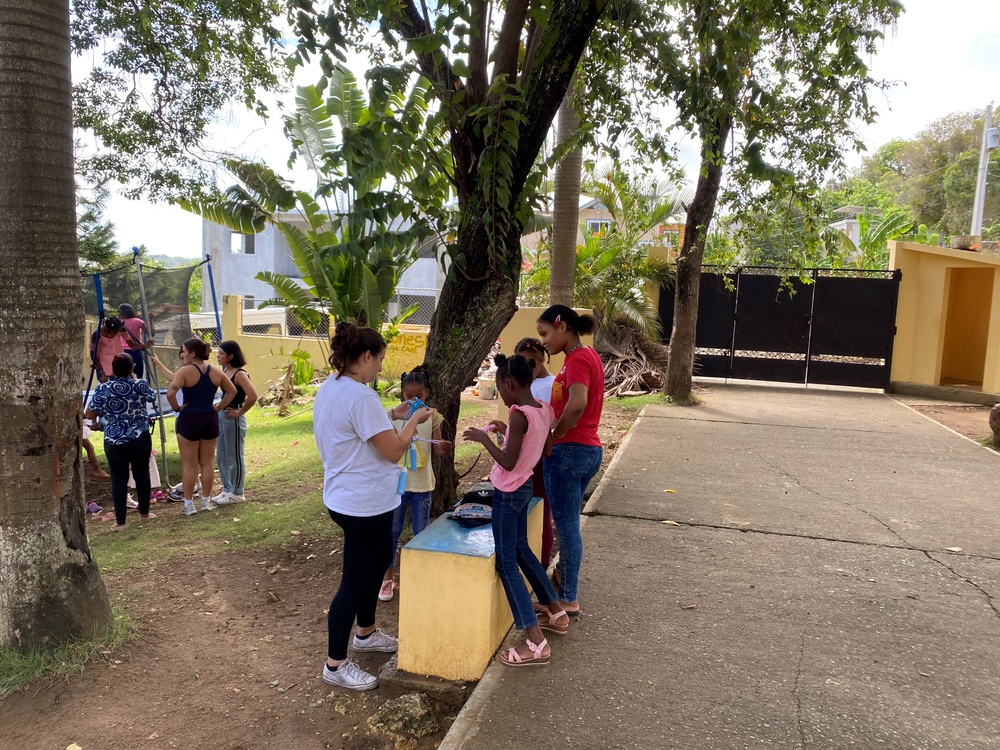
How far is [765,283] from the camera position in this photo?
14367 millimetres

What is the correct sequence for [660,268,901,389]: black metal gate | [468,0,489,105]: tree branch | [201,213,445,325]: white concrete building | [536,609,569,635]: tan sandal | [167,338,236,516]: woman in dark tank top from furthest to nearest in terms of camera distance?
1. [201,213,445,325]: white concrete building
2. [660,268,901,389]: black metal gate
3. [167,338,236,516]: woman in dark tank top
4. [468,0,489,105]: tree branch
5. [536,609,569,635]: tan sandal

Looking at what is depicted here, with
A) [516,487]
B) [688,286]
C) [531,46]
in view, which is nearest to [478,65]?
[531,46]

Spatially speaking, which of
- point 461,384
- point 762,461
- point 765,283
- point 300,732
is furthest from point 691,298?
point 300,732

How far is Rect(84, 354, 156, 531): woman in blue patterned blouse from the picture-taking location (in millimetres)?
6238

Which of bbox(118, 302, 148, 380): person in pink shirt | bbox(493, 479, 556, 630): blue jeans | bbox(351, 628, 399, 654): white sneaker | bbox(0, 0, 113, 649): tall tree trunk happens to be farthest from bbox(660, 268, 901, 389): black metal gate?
bbox(0, 0, 113, 649): tall tree trunk

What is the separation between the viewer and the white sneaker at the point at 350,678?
144 inches

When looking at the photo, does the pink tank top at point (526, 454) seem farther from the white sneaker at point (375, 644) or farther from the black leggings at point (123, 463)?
the black leggings at point (123, 463)

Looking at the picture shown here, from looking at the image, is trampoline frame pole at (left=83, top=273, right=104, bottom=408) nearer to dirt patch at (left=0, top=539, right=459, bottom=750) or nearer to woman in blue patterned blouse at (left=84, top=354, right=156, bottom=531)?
woman in blue patterned blouse at (left=84, top=354, right=156, bottom=531)

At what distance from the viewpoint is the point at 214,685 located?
3.89 m

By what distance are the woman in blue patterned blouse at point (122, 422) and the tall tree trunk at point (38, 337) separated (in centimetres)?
248

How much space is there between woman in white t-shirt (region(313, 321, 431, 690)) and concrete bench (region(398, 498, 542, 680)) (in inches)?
8.6

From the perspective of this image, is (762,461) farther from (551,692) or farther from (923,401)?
(923,401)

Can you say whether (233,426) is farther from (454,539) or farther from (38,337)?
(454,539)

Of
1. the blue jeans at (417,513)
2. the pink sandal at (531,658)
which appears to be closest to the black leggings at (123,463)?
the blue jeans at (417,513)
